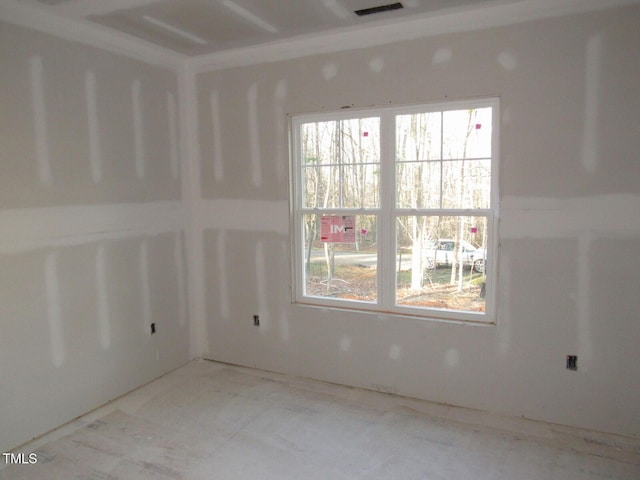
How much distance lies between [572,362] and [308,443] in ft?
6.00

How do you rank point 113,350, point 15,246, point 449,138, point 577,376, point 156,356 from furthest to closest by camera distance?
1. point 156,356
2. point 113,350
3. point 449,138
4. point 577,376
5. point 15,246

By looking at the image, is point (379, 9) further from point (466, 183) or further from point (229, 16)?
point (466, 183)

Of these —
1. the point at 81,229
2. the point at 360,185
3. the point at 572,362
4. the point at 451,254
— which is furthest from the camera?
the point at 360,185

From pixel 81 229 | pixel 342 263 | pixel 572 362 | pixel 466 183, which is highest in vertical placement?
pixel 466 183

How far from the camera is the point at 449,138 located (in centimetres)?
319

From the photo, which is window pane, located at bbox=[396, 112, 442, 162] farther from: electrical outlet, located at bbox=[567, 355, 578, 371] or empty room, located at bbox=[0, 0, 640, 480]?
electrical outlet, located at bbox=[567, 355, 578, 371]

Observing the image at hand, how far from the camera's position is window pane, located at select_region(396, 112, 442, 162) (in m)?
3.23

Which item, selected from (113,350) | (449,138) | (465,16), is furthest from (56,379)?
(465,16)

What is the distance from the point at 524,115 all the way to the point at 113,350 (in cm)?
346

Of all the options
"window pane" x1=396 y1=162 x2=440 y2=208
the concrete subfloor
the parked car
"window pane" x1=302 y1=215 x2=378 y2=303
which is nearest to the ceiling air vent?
"window pane" x1=396 y1=162 x2=440 y2=208

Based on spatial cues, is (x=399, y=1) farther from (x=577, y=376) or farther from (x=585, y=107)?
(x=577, y=376)

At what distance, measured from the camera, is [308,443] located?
2.82 m

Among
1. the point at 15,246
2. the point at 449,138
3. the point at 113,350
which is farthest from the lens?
the point at 113,350

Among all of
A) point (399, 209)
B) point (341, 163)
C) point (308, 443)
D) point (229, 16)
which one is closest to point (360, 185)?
point (341, 163)
